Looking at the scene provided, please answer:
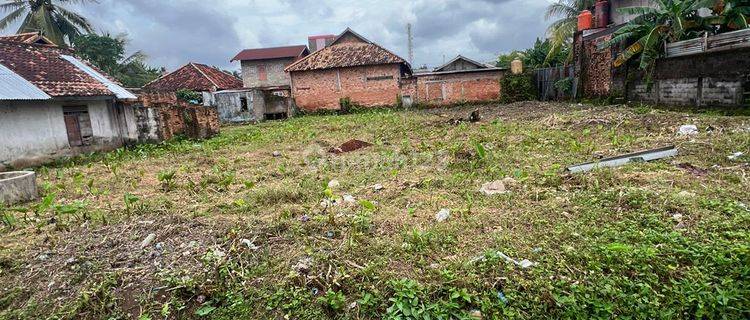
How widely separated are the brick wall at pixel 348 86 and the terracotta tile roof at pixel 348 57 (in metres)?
0.31

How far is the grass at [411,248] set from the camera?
106 inches

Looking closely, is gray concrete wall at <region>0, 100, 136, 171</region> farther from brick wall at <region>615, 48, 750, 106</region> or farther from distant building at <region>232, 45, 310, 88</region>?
distant building at <region>232, 45, 310, 88</region>

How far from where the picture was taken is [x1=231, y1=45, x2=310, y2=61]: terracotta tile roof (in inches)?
1189

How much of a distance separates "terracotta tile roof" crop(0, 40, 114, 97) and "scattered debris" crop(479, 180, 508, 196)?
10.6 meters

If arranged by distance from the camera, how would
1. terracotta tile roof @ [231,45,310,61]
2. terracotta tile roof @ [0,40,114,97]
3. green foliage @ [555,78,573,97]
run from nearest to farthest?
terracotta tile roof @ [0,40,114,97] → green foliage @ [555,78,573,97] → terracotta tile roof @ [231,45,310,61]

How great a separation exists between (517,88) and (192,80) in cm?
1947

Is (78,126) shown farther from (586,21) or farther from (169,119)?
(586,21)

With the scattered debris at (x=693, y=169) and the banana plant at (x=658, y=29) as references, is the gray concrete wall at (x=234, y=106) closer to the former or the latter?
the banana plant at (x=658, y=29)

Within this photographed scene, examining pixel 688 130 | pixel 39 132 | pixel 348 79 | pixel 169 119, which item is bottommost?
pixel 688 130

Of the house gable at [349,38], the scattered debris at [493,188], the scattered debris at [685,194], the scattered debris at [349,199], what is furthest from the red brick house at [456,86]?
the scattered debris at [685,194]

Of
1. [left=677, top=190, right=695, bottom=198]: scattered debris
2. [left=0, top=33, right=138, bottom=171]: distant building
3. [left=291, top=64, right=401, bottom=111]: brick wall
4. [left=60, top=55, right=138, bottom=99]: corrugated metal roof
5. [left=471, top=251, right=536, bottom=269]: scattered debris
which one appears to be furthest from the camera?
[left=291, top=64, right=401, bottom=111]: brick wall

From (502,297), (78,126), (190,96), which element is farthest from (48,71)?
(502,297)

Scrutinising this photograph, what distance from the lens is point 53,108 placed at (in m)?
10.2

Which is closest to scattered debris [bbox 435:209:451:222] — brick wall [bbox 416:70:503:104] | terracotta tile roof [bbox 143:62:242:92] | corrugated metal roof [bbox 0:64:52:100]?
corrugated metal roof [bbox 0:64:52:100]
